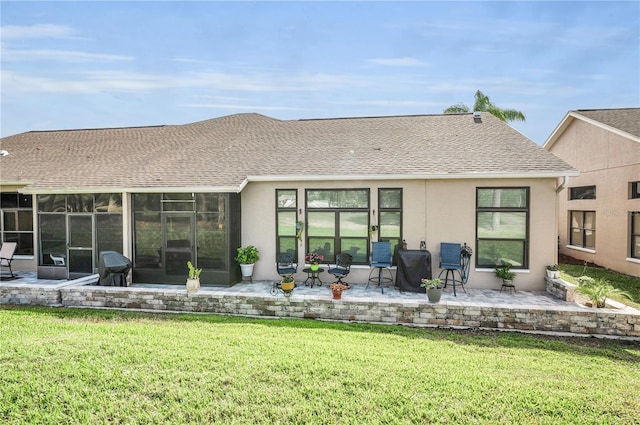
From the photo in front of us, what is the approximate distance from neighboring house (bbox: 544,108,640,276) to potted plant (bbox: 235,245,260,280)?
41.5 ft

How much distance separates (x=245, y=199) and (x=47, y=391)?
6.56 meters

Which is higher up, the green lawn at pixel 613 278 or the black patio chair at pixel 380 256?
the black patio chair at pixel 380 256

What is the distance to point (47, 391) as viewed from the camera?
13.7ft

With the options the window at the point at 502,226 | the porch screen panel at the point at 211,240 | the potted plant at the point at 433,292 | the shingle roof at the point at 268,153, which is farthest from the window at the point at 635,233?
the porch screen panel at the point at 211,240

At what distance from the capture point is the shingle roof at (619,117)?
12116mm

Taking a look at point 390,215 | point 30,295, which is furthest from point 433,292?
point 30,295

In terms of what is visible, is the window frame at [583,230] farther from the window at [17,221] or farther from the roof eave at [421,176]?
the window at [17,221]

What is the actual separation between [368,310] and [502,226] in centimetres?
462

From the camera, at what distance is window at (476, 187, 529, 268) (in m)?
9.05

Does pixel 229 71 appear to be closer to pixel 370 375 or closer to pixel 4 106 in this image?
pixel 4 106

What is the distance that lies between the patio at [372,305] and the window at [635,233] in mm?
6053

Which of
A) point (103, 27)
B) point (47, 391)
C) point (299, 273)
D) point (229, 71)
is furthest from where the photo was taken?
point (229, 71)

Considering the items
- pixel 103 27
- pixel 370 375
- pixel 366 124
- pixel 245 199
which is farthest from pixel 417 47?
pixel 370 375

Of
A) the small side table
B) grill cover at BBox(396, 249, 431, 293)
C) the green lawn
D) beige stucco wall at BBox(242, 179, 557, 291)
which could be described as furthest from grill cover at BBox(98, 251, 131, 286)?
the green lawn
